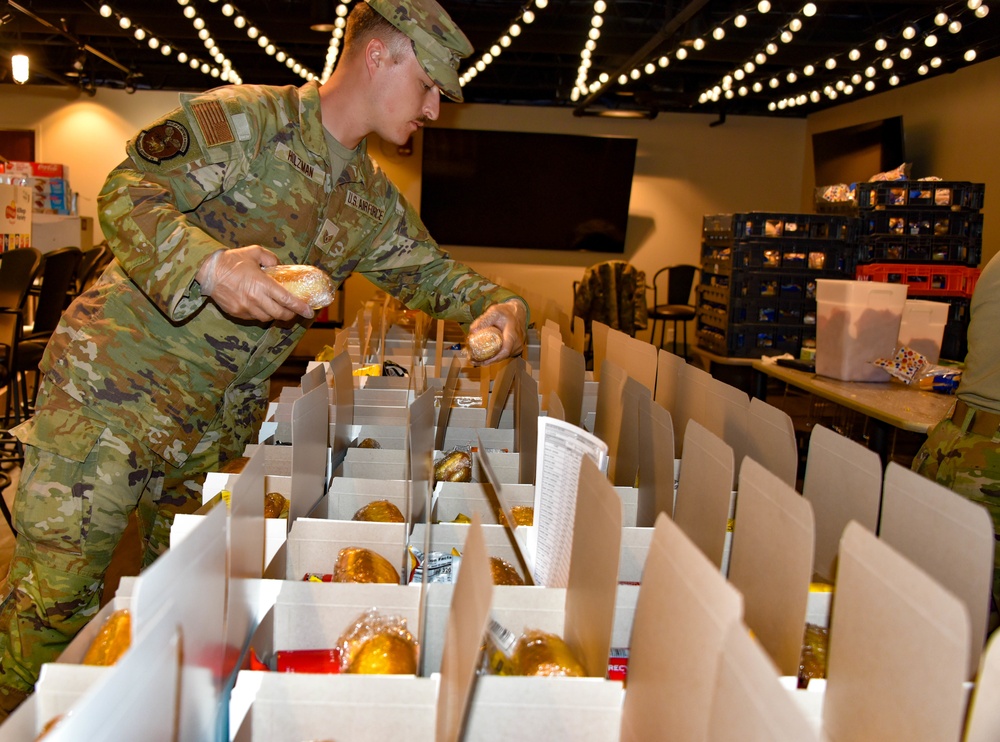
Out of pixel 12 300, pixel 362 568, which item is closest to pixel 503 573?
pixel 362 568

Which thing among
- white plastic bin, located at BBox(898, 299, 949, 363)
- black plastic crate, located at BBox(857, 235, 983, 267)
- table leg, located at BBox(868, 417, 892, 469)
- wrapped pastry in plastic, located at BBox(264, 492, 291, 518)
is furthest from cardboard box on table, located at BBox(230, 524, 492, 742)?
black plastic crate, located at BBox(857, 235, 983, 267)

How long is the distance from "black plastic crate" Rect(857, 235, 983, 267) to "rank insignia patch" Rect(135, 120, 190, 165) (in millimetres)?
5166

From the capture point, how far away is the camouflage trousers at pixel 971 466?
2182 millimetres

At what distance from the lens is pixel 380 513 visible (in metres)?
1.47

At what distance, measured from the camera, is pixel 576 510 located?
1063 millimetres

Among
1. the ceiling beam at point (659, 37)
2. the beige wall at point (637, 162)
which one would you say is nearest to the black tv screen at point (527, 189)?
the beige wall at point (637, 162)

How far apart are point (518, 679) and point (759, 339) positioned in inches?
217

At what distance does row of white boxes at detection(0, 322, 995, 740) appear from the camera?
644 mm

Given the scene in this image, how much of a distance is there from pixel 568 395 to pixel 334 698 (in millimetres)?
1358

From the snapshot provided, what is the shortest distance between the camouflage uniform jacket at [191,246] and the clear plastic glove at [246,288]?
0.04 m

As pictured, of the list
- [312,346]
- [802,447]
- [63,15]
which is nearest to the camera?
[802,447]


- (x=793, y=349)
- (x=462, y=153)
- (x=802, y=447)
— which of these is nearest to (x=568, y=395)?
(x=802, y=447)

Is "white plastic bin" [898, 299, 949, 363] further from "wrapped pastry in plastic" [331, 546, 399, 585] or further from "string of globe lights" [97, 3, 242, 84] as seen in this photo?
"string of globe lights" [97, 3, 242, 84]

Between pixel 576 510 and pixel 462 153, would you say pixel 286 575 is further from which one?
Result: pixel 462 153
